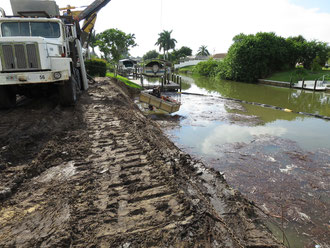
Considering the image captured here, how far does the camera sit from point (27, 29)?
22.9 ft

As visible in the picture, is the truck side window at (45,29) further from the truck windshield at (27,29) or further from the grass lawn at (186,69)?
the grass lawn at (186,69)

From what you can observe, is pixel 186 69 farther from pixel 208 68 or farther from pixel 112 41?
pixel 112 41

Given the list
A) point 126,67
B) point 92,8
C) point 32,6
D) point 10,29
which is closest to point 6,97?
point 10,29

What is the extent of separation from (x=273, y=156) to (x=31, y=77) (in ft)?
24.4

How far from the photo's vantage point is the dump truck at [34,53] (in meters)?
5.88

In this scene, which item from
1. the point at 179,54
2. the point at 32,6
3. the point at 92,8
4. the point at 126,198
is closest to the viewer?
the point at 126,198

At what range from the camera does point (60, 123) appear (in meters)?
5.85

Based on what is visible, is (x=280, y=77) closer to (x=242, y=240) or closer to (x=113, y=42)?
(x=113, y=42)

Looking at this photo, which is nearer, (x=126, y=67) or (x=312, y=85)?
(x=312, y=85)

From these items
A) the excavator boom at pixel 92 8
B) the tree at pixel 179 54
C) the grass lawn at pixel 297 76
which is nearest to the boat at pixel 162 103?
the excavator boom at pixel 92 8

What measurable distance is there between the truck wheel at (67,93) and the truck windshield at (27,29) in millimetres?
1846

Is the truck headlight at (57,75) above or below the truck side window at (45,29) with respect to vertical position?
below

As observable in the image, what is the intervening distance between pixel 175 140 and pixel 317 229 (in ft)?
17.2

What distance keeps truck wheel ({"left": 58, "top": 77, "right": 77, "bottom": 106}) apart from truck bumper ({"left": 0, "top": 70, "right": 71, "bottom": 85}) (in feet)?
2.05
